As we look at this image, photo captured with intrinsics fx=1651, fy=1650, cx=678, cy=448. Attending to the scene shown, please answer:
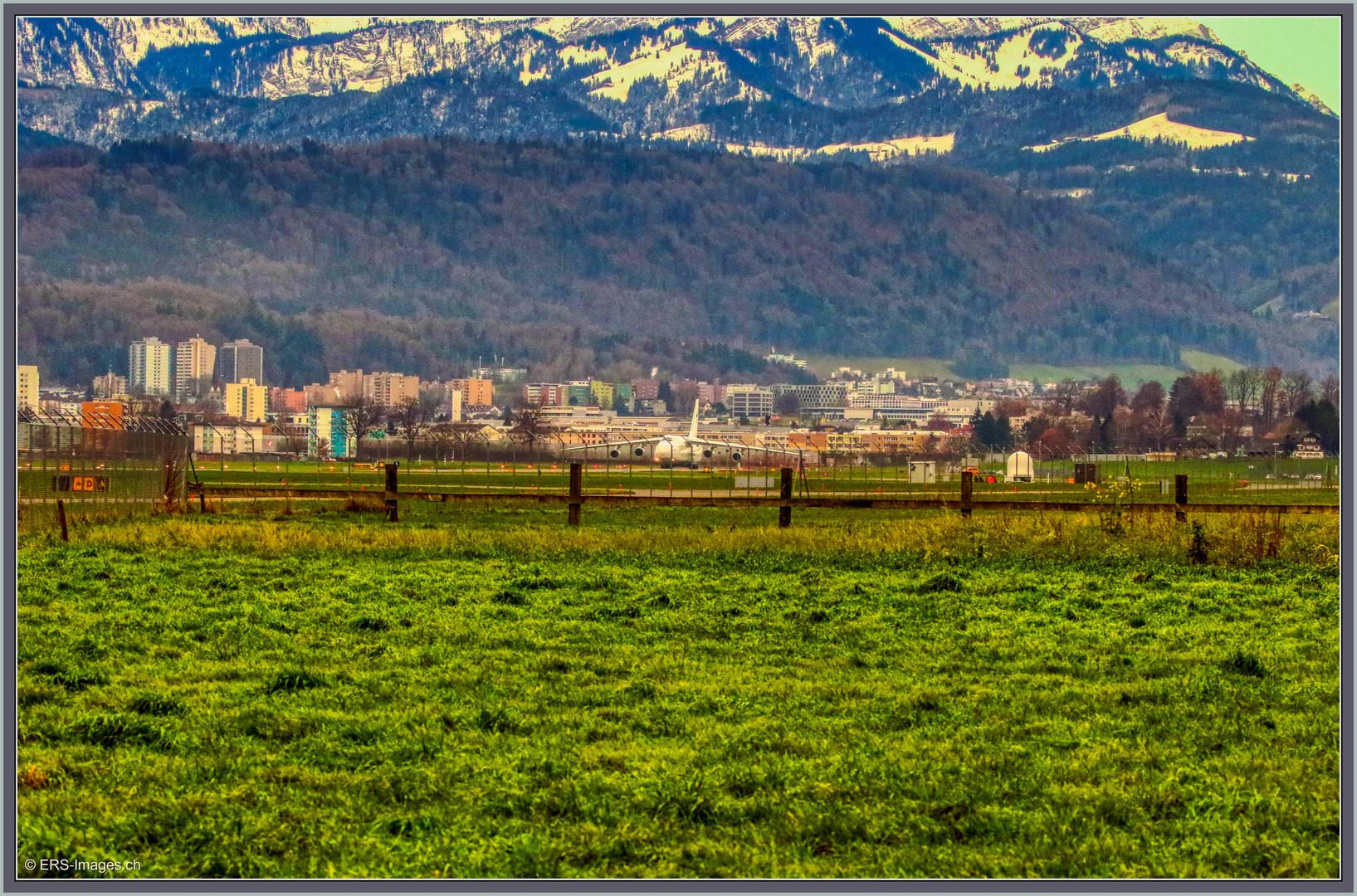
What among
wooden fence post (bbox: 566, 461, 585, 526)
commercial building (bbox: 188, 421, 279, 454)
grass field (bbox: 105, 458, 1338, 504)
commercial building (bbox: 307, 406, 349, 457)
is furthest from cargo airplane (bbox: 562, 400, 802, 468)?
wooden fence post (bbox: 566, 461, 585, 526)

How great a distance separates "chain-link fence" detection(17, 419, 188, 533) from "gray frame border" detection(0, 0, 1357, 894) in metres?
19.3

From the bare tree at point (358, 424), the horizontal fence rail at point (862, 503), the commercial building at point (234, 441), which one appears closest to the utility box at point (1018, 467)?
the bare tree at point (358, 424)

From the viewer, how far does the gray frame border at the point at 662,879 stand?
4668mm

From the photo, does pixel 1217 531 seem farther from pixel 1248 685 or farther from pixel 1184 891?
pixel 1184 891

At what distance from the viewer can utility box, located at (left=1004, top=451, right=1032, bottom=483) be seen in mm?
75625

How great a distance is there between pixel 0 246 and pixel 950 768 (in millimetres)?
5114

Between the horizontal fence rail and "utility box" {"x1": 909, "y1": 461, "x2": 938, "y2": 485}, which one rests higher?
the horizontal fence rail

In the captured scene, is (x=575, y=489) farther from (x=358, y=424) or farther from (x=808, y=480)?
(x=358, y=424)

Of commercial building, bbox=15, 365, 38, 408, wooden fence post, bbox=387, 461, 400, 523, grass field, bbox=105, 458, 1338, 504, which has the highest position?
commercial building, bbox=15, 365, 38, 408

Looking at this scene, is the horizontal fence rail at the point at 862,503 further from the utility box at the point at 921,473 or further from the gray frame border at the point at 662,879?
the utility box at the point at 921,473

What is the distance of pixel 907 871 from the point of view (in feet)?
20.7

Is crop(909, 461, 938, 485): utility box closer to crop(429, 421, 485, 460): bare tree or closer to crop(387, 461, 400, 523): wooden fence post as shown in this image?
crop(429, 421, 485, 460): bare tree

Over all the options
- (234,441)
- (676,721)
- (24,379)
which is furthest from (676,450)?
(676,721)

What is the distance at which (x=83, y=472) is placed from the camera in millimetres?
26047
